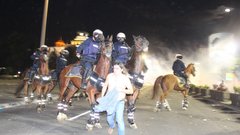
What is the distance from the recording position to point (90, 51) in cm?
1249

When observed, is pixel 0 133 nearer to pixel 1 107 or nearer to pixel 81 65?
pixel 81 65

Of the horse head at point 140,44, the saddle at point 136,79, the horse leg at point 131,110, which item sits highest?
the horse head at point 140,44

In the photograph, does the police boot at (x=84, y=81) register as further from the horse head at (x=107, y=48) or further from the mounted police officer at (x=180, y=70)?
the mounted police officer at (x=180, y=70)

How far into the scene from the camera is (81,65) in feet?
41.9

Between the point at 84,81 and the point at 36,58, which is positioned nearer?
the point at 84,81

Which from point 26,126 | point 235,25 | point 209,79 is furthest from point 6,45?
point 26,126

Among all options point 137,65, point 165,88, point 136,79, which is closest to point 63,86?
point 136,79

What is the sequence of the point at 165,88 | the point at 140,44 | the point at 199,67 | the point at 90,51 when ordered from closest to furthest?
the point at 90,51 → the point at 140,44 → the point at 165,88 → the point at 199,67

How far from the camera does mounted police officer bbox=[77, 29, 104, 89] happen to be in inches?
484

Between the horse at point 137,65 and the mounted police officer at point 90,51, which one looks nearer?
the mounted police officer at point 90,51

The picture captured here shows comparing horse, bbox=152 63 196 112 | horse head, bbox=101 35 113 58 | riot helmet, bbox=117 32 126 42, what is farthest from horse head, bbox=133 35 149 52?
horse, bbox=152 63 196 112

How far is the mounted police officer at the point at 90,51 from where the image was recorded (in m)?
12.3

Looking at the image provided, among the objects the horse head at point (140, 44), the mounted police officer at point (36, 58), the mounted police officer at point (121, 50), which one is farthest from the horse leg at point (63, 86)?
the mounted police officer at point (36, 58)

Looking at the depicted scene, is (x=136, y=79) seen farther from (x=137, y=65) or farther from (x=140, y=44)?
(x=140, y=44)
